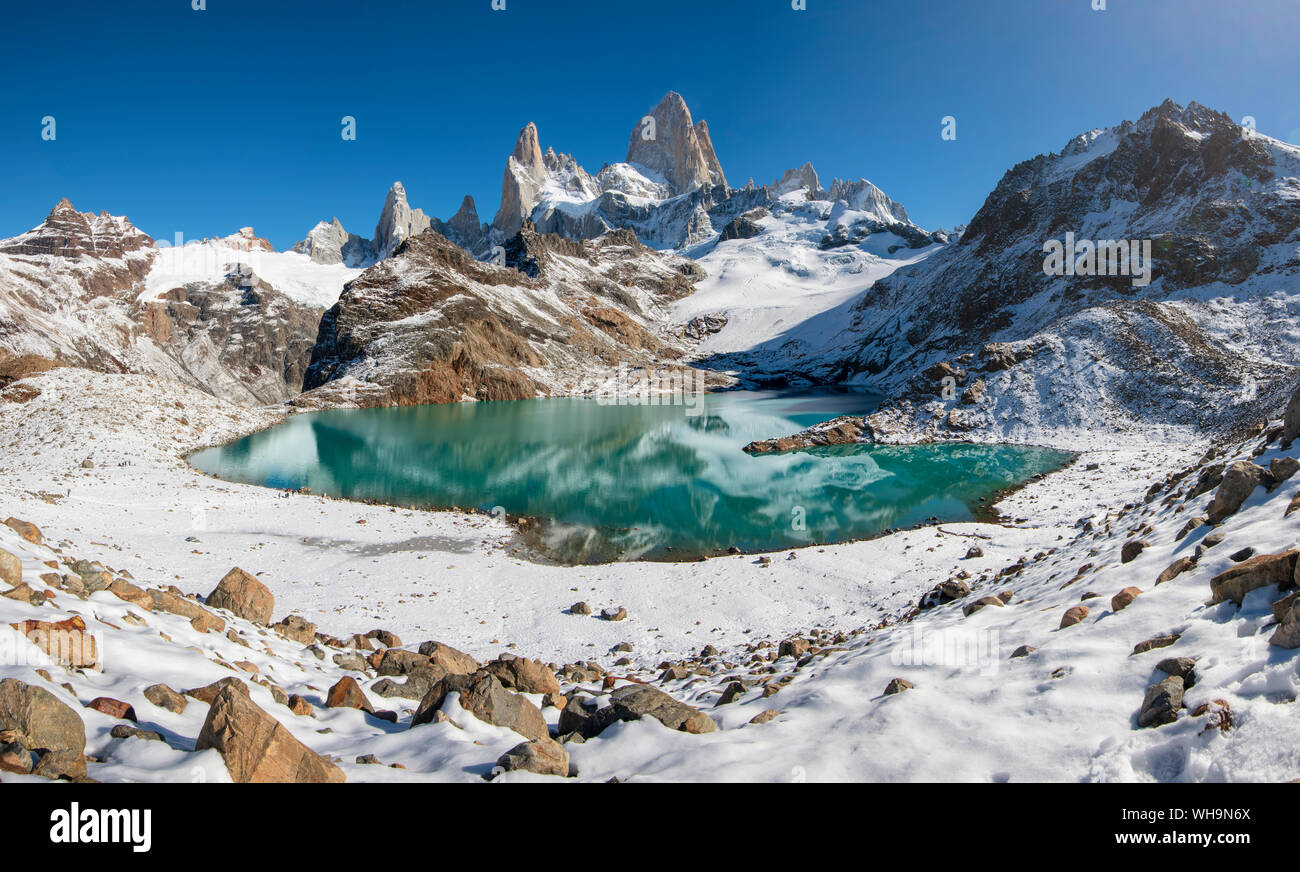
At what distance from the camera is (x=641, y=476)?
41.7 meters

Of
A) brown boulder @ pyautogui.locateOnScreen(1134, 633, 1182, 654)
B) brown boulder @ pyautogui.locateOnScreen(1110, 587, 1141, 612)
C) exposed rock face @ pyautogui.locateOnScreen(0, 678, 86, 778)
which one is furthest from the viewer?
brown boulder @ pyautogui.locateOnScreen(1110, 587, 1141, 612)

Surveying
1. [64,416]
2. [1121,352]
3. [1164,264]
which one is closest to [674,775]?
[64,416]

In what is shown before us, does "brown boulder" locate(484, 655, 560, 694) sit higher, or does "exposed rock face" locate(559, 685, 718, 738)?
"exposed rock face" locate(559, 685, 718, 738)

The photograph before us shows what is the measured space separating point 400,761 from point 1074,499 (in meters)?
34.2

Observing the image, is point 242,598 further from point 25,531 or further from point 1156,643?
point 1156,643

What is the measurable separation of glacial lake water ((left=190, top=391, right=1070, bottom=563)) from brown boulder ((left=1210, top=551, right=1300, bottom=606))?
19729mm

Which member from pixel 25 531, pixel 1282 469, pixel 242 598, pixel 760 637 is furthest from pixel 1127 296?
pixel 25 531

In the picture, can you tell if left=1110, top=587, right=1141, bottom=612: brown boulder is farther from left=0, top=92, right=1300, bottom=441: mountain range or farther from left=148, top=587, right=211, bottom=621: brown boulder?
left=0, top=92, right=1300, bottom=441: mountain range

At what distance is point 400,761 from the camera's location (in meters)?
6.51

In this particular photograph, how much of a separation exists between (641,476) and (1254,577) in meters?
35.9

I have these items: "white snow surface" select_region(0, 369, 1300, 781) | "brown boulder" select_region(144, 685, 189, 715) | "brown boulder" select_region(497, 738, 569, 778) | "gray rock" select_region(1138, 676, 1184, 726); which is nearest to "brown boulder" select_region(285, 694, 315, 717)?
"white snow surface" select_region(0, 369, 1300, 781)

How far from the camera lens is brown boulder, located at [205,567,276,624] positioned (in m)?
14.1

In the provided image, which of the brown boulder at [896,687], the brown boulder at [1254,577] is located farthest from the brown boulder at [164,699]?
the brown boulder at [1254,577]

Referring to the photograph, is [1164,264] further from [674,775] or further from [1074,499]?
[674,775]
